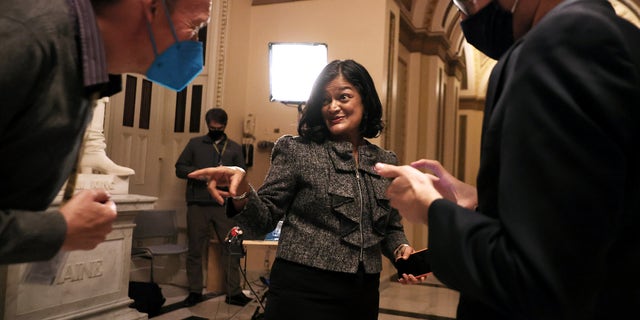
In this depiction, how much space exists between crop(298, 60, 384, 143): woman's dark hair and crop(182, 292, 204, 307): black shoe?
3711 mm

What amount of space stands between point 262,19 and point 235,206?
217 inches

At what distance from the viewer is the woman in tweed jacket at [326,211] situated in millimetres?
1926

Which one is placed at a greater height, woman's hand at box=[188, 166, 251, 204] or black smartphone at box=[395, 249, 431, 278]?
woman's hand at box=[188, 166, 251, 204]

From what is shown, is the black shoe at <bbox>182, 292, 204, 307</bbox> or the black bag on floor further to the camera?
the black shoe at <bbox>182, 292, 204, 307</bbox>

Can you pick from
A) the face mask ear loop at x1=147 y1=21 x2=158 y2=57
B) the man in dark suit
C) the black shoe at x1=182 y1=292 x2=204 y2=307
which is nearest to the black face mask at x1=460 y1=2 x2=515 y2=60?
the man in dark suit

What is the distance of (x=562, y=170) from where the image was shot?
710mm

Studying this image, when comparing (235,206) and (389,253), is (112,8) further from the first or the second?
(389,253)

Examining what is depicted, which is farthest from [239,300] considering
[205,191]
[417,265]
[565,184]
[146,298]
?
[565,184]

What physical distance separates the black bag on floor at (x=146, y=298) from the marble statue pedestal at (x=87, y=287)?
1.43 feet

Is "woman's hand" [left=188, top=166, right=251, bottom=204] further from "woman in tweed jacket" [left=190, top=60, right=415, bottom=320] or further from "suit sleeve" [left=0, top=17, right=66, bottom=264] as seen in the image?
"suit sleeve" [left=0, top=17, right=66, bottom=264]

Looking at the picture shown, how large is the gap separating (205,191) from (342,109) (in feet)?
12.2

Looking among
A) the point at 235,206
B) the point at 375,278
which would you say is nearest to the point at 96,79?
the point at 235,206

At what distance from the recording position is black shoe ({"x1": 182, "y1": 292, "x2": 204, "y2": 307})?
5332mm

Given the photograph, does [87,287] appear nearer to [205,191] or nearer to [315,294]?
[205,191]
